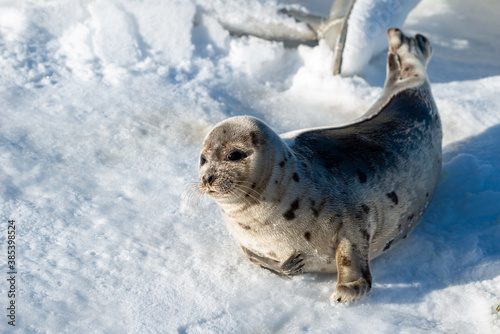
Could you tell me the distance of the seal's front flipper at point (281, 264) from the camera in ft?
9.07

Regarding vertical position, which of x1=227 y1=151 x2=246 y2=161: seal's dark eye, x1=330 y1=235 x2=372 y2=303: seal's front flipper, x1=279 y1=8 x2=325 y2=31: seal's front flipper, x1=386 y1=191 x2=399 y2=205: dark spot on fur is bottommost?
x1=279 y1=8 x2=325 y2=31: seal's front flipper

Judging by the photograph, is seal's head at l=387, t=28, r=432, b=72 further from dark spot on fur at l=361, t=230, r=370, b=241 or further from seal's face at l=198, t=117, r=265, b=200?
seal's face at l=198, t=117, r=265, b=200

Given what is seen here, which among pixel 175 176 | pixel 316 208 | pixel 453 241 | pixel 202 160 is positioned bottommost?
pixel 175 176

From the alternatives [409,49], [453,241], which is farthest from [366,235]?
[409,49]

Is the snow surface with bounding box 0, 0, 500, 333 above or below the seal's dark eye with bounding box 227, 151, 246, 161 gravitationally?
below

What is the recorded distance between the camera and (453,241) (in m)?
3.14

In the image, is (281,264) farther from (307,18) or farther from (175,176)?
(307,18)

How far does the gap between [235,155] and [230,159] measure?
32mm

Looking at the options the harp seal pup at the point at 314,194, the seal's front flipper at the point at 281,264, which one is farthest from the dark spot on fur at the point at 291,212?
the seal's front flipper at the point at 281,264

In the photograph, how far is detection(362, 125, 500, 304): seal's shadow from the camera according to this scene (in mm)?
2844

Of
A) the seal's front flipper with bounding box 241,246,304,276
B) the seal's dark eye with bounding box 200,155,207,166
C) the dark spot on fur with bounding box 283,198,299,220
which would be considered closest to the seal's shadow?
the seal's front flipper with bounding box 241,246,304,276

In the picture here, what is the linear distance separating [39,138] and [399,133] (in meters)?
2.44

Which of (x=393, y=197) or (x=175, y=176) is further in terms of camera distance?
(x=175, y=176)

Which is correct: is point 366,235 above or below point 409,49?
below
